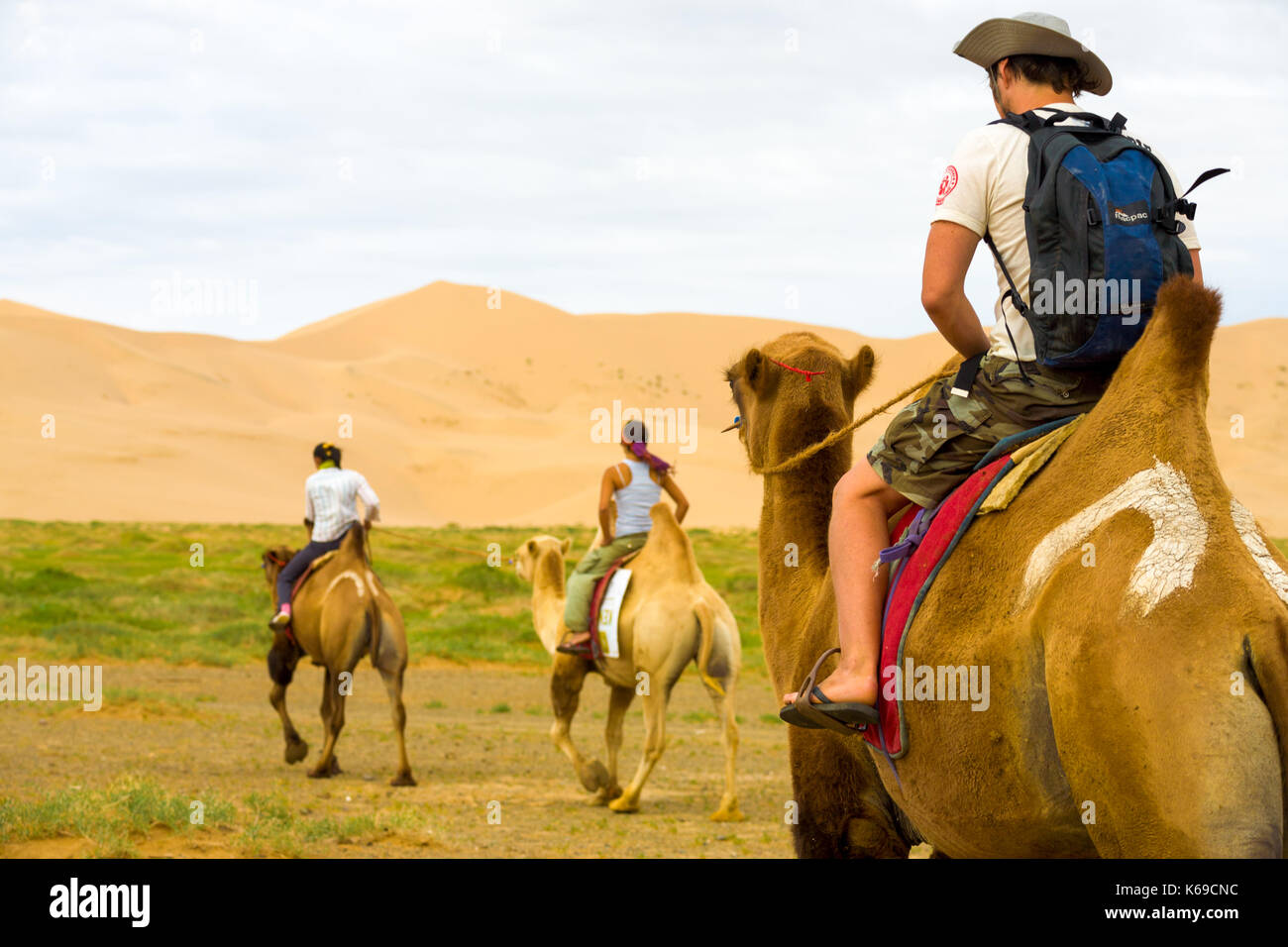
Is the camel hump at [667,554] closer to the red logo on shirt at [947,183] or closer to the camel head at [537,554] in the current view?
the camel head at [537,554]

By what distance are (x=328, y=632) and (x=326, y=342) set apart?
5128 inches

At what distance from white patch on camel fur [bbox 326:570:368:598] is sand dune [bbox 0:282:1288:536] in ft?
149

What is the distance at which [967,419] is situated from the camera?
12.2 feet

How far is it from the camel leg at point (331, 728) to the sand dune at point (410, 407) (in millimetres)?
45462

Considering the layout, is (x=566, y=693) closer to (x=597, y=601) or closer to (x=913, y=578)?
(x=597, y=601)

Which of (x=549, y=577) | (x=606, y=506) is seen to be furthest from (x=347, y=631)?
(x=606, y=506)

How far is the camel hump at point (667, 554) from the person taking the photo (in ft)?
38.4

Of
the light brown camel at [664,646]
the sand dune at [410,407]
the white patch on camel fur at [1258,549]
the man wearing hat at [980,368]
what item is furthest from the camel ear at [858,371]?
the sand dune at [410,407]

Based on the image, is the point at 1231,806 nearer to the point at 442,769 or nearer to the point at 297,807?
the point at 297,807

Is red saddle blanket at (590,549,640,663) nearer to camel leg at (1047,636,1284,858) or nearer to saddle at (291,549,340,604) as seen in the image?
saddle at (291,549,340,604)

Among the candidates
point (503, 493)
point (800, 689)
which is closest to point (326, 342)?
point (503, 493)

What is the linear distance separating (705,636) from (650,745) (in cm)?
117

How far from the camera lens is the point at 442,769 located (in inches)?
546

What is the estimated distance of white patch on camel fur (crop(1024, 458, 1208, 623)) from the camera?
2.82 metres
